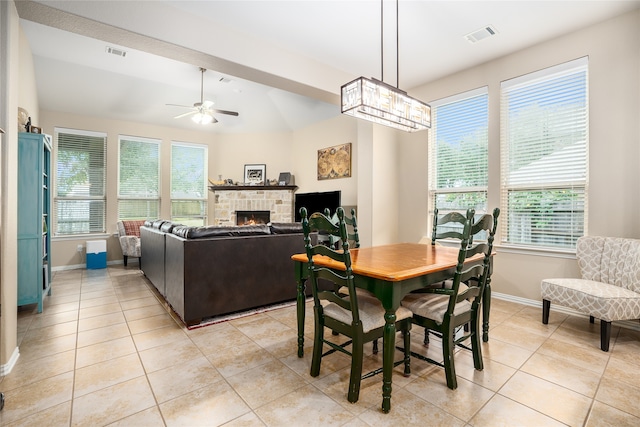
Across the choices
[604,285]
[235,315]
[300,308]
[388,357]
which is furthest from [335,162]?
[388,357]

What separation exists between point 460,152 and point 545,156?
1.02 meters

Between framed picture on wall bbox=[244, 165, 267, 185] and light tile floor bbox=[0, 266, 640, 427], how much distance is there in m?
4.72

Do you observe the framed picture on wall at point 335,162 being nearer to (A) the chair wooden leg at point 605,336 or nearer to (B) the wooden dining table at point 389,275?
(B) the wooden dining table at point 389,275

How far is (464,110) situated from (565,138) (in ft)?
4.25

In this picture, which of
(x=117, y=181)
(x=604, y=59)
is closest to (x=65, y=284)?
(x=117, y=181)

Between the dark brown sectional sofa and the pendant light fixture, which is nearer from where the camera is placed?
the pendant light fixture

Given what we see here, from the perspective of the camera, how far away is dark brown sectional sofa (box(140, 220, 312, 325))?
295 cm

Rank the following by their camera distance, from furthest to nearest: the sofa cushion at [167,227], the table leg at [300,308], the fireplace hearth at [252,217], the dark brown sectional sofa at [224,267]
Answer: the fireplace hearth at [252,217] < the sofa cushion at [167,227] < the dark brown sectional sofa at [224,267] < the table leg at [300,308]

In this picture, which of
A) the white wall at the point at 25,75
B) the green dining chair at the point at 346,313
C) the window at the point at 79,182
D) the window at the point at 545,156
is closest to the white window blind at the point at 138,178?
the window at the point at 79,182

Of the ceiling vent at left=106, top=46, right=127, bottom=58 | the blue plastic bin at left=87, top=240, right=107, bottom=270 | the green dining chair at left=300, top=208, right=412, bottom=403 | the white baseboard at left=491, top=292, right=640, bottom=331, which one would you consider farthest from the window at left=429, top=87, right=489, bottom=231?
the blue plastic bin at left=87, top=240, right=107, bottom=270

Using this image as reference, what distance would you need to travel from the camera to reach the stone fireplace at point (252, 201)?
282 inches

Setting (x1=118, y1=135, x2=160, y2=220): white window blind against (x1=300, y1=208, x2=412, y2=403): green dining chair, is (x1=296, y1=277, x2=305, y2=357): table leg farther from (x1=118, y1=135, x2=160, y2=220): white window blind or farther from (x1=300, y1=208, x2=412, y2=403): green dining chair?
(x1=118, y1=135, x2=160, y2=220): white window blind

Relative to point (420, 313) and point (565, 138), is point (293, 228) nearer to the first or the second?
point (420, 313)

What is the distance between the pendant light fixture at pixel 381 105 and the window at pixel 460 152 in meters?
1.61
